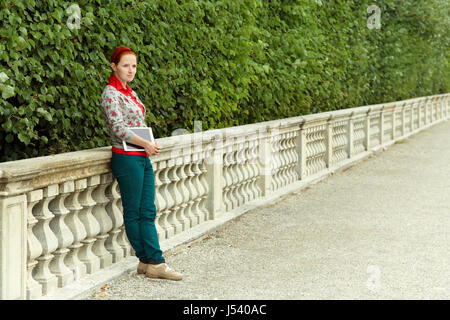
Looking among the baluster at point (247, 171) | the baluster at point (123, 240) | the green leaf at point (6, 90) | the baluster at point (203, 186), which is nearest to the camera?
the green leaf at point (6, 90)

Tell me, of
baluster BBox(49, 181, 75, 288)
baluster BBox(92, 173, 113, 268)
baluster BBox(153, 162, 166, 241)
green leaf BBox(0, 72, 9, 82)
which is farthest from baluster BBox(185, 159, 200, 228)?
green leaf BBox(0, 72, 9, 82)

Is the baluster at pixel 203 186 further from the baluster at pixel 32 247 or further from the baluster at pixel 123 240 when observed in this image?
the baluster at pixel 32 247

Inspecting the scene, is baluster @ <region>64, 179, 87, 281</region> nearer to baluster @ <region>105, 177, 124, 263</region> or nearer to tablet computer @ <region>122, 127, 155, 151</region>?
tablet computer @ <region>122, 127, 155, 151</region>

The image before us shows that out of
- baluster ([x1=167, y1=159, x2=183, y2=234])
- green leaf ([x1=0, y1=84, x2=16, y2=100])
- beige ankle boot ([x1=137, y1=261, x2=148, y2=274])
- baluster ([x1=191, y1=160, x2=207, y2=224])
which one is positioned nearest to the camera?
green leaf ([x1=0, y1=84, x2=16, y2=100])

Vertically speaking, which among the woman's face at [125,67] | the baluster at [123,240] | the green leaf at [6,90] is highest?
the woman's face at [125,67]

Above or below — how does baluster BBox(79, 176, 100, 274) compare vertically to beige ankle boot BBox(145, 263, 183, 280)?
above

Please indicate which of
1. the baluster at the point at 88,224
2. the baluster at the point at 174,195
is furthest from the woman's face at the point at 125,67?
the baluster at the point at 174,195

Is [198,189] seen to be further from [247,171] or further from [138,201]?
[138,201]

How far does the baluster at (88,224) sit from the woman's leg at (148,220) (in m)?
0.37

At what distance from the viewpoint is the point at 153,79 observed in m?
8.40

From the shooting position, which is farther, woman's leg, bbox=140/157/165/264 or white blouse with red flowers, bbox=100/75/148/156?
woman's leg, bbox=140/157/165/264

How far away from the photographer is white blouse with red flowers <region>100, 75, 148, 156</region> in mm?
5980

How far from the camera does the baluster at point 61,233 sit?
5777 mm

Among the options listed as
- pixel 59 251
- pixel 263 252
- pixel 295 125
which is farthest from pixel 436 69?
pixel 59 251
